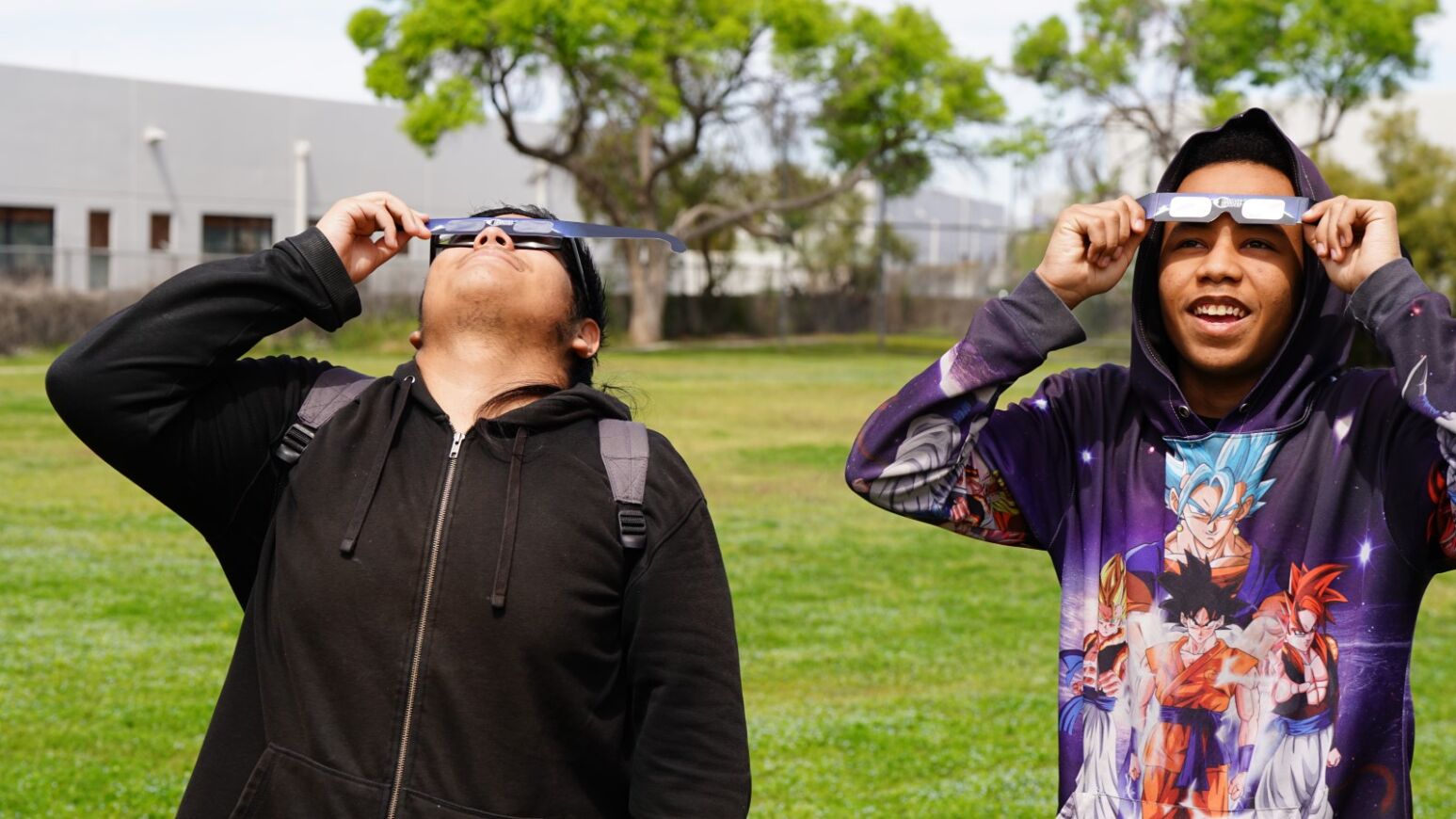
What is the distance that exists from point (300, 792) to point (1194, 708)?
1.32m

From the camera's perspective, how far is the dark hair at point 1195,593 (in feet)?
7.82

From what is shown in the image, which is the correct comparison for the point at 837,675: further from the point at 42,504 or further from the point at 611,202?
the point at 611,202

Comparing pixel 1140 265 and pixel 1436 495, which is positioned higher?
pixel 1140 265

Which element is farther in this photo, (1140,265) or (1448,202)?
(1448,202)

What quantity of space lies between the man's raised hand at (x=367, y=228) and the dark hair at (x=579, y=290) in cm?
11

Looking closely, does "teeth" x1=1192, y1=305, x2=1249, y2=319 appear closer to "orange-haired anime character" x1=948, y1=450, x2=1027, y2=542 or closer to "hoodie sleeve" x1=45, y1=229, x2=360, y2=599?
"orange-haired anime character" x1=948, y1=450, x2=1027, y2=542

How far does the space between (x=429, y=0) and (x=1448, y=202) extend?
2358 cm

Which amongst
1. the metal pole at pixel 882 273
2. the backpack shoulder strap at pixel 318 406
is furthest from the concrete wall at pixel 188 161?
the backpack shoulder strap at pixel 318 406

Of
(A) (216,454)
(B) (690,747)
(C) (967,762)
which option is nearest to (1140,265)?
(B) (690,747)

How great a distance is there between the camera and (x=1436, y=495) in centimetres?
230

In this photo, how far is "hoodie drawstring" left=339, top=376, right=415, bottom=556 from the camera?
7.79 ft

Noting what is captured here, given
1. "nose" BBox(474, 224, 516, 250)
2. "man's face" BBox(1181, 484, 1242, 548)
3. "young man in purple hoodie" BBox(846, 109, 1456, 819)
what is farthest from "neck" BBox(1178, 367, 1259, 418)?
"nose" BBox(474, 224, 516, 250)

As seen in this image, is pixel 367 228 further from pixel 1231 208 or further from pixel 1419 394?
pixel 1419 394

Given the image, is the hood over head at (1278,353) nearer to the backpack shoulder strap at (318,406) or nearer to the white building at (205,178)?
the backpack shoulder strap at (318,406)
